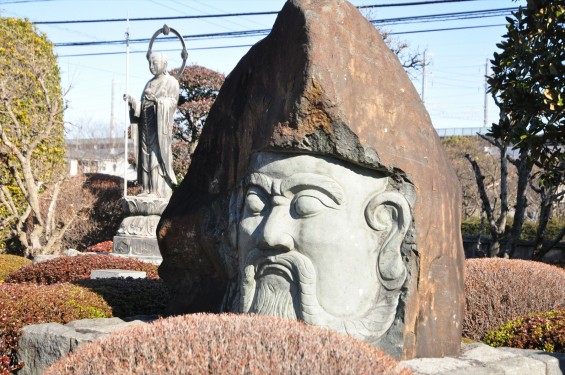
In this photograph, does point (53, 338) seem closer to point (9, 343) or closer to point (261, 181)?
point (9, 343)

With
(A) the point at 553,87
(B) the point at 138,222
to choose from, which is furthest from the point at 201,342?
(B) the point at 138,222

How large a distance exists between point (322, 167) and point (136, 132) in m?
9.79

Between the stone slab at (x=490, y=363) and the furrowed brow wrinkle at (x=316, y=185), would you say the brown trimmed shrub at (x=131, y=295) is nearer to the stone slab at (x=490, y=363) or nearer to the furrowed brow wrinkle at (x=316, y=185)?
the furrowed brow wrinkle at (x=316, y=185)

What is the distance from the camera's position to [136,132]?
13.2 metres

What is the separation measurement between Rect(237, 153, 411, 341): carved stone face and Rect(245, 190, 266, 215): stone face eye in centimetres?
6

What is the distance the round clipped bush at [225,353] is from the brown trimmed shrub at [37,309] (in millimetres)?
2499

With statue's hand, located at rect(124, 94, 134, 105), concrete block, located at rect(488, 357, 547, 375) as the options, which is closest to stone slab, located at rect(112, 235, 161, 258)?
statue's hand, located at rect(124, 94, 134, 105)

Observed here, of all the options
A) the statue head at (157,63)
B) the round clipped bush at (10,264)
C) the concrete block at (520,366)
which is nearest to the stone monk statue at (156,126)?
the statue head at (157,63)

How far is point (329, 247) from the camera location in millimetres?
3855

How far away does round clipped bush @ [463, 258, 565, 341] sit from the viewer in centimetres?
671

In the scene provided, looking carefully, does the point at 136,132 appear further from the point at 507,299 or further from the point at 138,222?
the point at 507,299

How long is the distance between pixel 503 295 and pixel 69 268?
18.0ft

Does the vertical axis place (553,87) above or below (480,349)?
above

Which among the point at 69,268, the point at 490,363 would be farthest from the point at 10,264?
the point at 490,363
